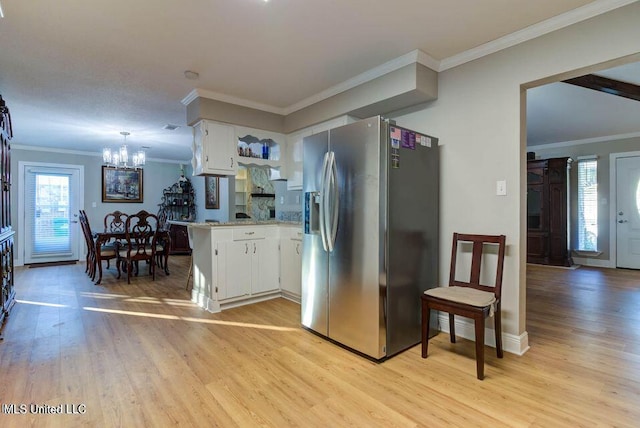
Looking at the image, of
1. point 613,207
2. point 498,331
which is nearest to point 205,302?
point 498,331

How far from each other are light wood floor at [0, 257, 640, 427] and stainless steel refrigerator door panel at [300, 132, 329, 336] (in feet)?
0.64

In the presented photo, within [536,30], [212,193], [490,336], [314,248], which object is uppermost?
[536,30]

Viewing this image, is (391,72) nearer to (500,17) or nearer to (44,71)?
(500,17)

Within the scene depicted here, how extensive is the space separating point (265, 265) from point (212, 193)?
451 cm

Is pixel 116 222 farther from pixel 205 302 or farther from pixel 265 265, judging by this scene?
pixel 265 265

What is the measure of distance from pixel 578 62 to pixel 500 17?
62 cm

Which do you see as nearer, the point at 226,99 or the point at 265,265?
the point at 226,99

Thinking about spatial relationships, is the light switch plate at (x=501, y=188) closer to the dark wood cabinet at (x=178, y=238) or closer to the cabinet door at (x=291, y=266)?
the cabinet door at (x=291, y=266)

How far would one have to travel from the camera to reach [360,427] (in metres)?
1.67

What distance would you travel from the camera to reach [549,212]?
655 centimetres

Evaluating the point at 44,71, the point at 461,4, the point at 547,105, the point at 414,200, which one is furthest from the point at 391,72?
the point at 44,71

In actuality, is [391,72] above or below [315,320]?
above

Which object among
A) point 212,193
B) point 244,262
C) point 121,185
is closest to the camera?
point 244,262

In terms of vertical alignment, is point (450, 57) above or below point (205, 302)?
above
